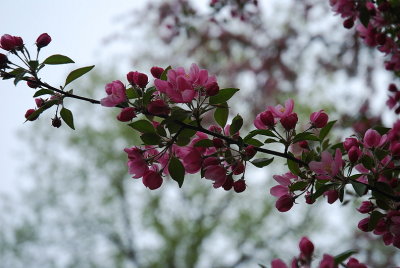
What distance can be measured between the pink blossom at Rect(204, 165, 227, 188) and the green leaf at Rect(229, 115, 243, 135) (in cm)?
11

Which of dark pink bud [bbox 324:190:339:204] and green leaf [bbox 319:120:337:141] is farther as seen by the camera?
green leaf [bbox 319:120:337:141]

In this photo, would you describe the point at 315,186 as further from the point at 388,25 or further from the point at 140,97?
the point at 388,25

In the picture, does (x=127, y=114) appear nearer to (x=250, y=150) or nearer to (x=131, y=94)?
(x=131, y=94)

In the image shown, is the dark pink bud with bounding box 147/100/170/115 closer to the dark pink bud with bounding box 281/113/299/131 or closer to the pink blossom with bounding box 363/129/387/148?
the dark pink bud with bounding box 281/113/299/131

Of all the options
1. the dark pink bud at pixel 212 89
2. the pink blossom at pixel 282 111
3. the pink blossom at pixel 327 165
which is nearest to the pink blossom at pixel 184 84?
the dark pink bud at pixel 212 89

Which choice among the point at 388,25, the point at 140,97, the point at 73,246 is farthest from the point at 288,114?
the point at 73,246

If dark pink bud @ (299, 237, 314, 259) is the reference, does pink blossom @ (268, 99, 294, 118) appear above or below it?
above

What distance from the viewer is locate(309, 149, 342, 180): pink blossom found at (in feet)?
3.74

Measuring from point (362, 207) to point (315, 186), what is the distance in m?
0.19

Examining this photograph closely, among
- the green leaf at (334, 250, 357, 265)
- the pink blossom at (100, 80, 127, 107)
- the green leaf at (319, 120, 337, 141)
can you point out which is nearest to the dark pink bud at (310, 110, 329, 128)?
the green leaf at (319, 120, 337, 141)

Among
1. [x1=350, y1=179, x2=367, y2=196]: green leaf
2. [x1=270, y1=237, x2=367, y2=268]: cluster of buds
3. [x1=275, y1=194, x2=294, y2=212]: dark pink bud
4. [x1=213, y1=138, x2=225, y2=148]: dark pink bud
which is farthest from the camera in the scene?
[x1=275, y1=194, x2=294, y2=212]: dark pink bud

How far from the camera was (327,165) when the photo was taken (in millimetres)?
1148

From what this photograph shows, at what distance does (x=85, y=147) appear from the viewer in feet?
37.4

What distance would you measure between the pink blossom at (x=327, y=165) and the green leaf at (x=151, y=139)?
0.41 meters
